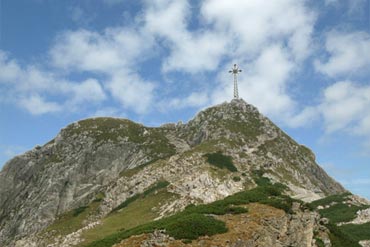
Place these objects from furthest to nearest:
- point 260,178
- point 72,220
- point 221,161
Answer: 1. point 221,161
2. point 260,178
3. point 72,220

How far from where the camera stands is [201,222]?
31.2 m

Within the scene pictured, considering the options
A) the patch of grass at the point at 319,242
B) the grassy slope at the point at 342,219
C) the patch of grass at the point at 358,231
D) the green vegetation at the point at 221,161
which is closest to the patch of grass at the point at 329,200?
the grassy slope at the point at 342,219

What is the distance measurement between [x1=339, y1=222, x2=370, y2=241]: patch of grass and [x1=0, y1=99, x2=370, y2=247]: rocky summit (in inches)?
5.2

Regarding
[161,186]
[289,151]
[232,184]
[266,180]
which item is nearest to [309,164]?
[289,151]

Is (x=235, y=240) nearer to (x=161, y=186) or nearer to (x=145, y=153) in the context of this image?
(x=161, y=186)

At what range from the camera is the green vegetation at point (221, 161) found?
89562mm

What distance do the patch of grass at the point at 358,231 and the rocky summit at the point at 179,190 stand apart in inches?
5.2

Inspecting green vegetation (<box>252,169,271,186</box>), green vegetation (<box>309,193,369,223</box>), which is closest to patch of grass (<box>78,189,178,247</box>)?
green vegetation (<box>252,169,271,186</box>)

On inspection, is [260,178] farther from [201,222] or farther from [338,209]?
[201,222]

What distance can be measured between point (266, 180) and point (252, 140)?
26.3m

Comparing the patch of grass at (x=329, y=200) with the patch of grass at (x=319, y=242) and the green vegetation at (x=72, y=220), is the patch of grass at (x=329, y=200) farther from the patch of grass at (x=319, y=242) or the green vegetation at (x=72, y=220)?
the patch of grass at (x=319, y=242)

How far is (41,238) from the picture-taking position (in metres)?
79.8

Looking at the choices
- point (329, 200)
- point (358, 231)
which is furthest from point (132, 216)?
point (329, 200)

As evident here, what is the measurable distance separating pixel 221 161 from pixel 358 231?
35.0 metres
